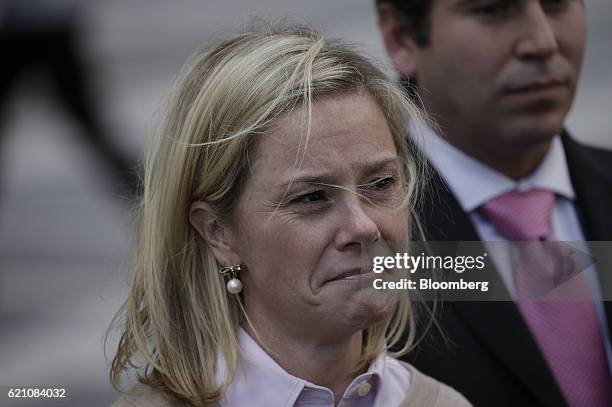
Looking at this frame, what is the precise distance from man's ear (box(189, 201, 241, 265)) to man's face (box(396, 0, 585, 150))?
602 millimetres

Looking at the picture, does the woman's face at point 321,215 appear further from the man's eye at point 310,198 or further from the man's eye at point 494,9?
the man's eye at point 494,9

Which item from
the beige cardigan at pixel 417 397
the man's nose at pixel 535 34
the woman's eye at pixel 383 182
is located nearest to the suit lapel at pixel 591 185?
the man's nose at pixel 535 34

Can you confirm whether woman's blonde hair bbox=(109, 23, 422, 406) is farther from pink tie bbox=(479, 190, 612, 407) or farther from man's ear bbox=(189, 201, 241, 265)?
pink tie bbox=(479, 190, 612, 407)

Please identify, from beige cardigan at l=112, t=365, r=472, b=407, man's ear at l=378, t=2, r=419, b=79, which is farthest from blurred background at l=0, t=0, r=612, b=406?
beige cardigan at l=112, t=365, r=472, b=407

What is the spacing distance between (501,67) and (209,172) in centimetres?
70

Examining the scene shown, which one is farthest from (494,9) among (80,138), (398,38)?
(80,138)

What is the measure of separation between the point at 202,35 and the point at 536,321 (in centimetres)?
86

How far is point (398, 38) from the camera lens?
194 centimetres

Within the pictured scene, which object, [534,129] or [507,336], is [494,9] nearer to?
[534,129]

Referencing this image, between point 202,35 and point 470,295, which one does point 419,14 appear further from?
point 470,295

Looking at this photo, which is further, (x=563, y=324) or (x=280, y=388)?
(x=563, y=324)

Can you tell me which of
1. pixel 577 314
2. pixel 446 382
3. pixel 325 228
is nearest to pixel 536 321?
pixel 577 314

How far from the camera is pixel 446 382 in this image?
1.80 metres

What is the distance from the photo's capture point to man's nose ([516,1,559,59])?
72.9 inches
